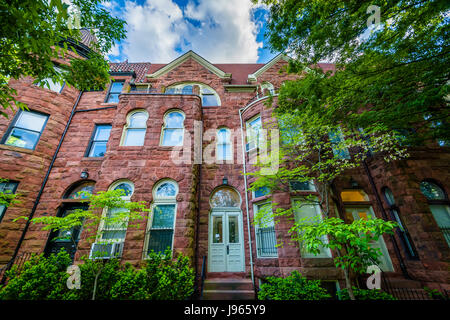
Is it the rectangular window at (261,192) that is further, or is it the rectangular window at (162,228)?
the rectangular window at (261,192)

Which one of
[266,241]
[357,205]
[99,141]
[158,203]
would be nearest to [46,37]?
[158,203]

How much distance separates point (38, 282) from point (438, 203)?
12.5 meters

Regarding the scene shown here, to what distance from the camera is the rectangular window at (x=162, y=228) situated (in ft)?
19.2

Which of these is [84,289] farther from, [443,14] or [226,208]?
[443,14]

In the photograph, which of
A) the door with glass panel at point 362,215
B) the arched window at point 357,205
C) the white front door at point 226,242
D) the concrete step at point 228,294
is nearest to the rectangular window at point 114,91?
the white front door at point 226,242

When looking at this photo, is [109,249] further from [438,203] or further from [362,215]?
[438,203]

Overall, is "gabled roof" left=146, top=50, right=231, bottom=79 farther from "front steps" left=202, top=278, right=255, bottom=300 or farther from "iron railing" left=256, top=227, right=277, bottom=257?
"front steps" left=202, top=278, right=255, bottom=300

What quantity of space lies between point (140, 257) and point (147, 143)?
4.22 m

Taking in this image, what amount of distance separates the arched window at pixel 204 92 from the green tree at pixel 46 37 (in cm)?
484

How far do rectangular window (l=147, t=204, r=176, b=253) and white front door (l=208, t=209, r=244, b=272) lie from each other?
5.85 feet

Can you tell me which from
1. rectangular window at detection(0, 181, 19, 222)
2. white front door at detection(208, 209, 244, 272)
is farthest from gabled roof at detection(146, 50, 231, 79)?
white front door at detection(208, 209, 244, 272)

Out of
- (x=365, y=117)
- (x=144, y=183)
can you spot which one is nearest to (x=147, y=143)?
(x=144, y=183)

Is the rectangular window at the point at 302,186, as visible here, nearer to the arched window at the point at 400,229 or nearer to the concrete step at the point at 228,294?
the arched window at the point at 400,229

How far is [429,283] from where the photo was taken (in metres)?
A: 5.44
